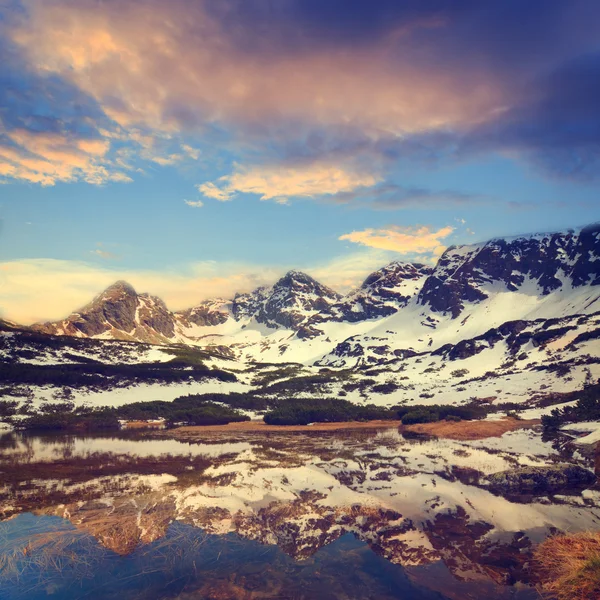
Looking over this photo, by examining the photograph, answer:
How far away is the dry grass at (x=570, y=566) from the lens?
14141 mm

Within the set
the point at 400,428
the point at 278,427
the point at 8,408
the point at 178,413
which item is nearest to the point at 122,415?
the point at 178,413

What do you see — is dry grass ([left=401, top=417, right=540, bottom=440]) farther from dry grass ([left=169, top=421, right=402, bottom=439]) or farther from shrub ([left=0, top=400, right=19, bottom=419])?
shrub ([left=0, top=400, right=19, bottom=419])

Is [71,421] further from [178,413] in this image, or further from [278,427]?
[278,427]

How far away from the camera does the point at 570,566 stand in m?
15.2

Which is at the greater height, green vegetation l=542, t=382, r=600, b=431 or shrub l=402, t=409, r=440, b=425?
green vegetation l=542, t=382, r=600, b=431

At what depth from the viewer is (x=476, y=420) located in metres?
80.0

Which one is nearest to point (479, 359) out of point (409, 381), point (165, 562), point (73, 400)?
point (409, 381)

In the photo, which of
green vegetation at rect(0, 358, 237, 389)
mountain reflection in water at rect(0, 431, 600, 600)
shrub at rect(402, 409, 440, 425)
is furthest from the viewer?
green vegetation at rect(0, 358, 237, 389)

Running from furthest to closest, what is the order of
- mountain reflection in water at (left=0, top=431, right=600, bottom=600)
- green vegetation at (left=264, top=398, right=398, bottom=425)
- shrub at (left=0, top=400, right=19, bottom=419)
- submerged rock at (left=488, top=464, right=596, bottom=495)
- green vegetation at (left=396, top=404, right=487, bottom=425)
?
green vegetation at (left=264, top=398, right=398, bottom=425) → shrub at (left=0, top=400, right=19, bottom=419) → green vegetation at (left=396, top=404, right=487, bottom=425) → submerged rock at (left=488, top=464, right=596, bottom=495) → mountain reflection in water at (left=0, top=431, right=600, bottom=600)

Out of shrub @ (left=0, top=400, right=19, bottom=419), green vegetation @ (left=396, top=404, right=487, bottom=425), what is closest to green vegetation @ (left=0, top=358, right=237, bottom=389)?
shrub @ (left=0, top=400, right=19, bottom=419)

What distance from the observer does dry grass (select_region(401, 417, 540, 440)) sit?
64812 millimetres

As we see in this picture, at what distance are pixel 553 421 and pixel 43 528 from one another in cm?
A: 6080

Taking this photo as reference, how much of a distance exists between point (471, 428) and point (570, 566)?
195 feet

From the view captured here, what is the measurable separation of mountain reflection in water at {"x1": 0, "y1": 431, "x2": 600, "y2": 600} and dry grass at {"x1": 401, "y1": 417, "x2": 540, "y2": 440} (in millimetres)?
22896
